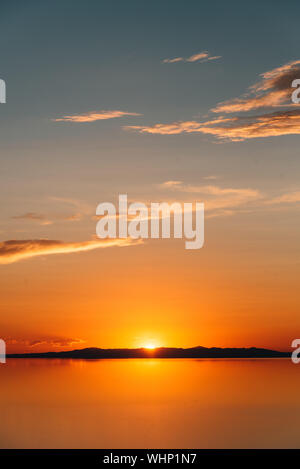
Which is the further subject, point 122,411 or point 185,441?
point 122,411

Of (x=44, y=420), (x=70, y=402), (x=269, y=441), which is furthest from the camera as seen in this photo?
(x=70, y=402)

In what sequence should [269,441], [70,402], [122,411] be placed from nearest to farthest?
[269,441] → [122,411] → [70,402]

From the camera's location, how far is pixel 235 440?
26.8m

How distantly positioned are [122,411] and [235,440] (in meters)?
10.5

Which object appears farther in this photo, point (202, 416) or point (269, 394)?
point (269, 394)

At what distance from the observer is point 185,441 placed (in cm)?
2677

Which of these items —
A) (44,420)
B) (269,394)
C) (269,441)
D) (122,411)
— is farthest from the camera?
(269,394)
